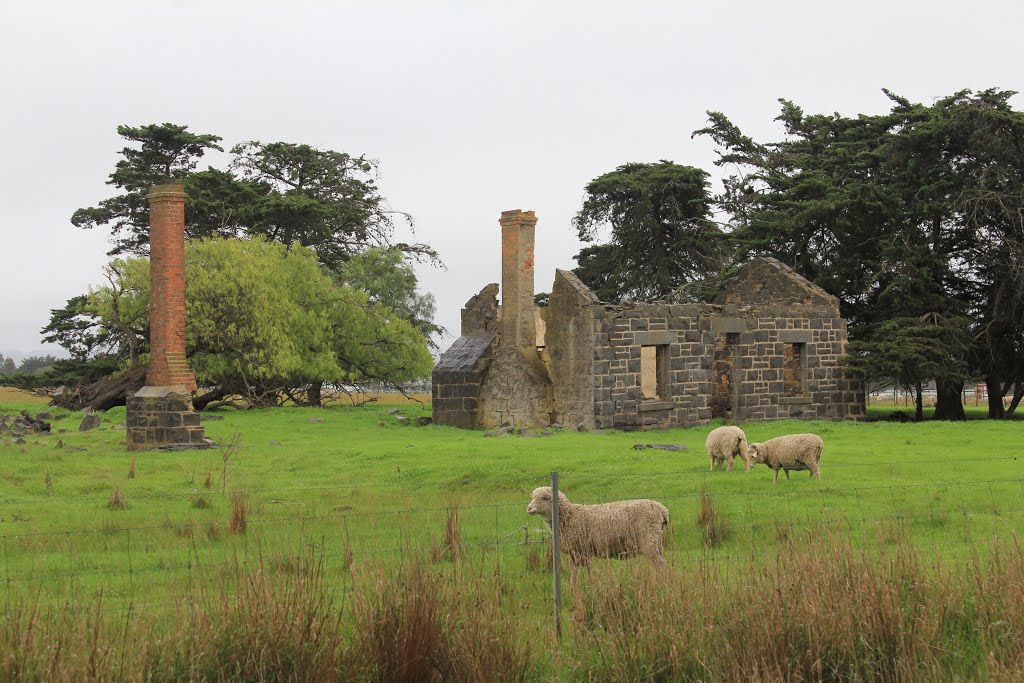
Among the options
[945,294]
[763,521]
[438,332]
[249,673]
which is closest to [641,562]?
[249,673]

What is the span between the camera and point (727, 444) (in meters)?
15.0

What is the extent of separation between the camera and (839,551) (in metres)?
7.24

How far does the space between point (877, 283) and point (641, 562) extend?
24.0 metres

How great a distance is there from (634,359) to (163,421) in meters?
9.92

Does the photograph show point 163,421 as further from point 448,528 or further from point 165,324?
point 448,528

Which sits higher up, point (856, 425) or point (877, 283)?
point (877, 283)

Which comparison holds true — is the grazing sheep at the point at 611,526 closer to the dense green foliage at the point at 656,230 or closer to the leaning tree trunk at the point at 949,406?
the leaning tree trunk at the point at 949,406

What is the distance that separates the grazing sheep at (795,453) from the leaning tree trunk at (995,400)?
16.4m

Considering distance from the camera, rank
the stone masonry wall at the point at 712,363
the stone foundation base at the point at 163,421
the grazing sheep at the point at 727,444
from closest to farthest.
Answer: the grazing sheep at the point at 727,444 → the stone foundation base at the point at 163,421 → the stone masonry wall at the point at 712,363

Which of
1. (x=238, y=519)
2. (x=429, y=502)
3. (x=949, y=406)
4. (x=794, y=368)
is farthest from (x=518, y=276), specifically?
(x=238, y=519)

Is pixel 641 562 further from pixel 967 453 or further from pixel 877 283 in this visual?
pixel 877 283

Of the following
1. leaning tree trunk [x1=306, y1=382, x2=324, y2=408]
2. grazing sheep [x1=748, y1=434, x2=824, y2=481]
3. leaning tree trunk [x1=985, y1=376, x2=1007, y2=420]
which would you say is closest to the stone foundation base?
grazing sheep [x1=748, y1=434, x2=824, y2=481]

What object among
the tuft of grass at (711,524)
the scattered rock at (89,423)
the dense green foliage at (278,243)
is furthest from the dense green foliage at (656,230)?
the tuft of grass at (711,524)

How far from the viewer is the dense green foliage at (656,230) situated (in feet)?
136
